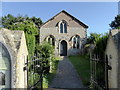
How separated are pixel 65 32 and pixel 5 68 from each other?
2322cm

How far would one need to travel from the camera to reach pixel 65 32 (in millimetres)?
26875

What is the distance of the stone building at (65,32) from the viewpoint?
26.5 meters

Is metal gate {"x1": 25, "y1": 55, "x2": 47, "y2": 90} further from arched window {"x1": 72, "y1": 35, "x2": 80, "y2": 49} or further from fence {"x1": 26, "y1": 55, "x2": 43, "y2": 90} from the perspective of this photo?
arched window {"x1": 72, "y1": 35, "x2": 80, "y2": 49}

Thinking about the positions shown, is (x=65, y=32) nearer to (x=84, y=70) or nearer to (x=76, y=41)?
(x=76, y=41)

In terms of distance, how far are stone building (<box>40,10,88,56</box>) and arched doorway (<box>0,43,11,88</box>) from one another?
22.4 metres

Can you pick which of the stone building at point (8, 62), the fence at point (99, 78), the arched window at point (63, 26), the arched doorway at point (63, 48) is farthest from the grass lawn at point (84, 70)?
the arched window at point (63, 26)

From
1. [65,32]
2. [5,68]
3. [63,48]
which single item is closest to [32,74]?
[5,68]

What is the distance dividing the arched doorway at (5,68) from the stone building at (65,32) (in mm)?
22356

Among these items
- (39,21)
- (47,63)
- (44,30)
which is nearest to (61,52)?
(44,30)

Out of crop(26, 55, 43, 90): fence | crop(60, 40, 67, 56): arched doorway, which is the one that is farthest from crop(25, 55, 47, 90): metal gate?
crop(60, 40, 67, 56): arched doorway

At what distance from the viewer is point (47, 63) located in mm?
11812

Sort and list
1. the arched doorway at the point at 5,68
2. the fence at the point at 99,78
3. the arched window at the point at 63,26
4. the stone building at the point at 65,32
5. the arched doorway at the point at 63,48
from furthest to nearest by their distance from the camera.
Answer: the arched doorway at the point at 63,48 → the arched window at the point at 63,26 → the stone building at the point at 65,32 → the fence at the point at 99,78 → the arched doorway at the point at 5,68

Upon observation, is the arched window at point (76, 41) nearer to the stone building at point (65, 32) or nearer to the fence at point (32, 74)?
the stone building at point (65, 32)

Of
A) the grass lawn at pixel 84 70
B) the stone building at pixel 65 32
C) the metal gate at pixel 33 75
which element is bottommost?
the grass lawn at pixel 84 70
